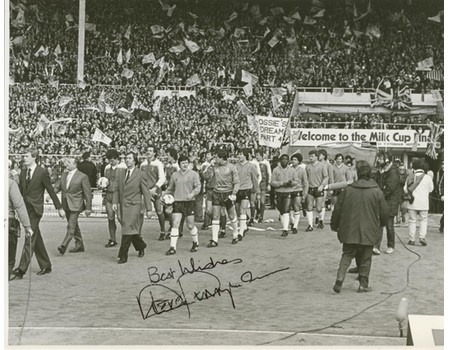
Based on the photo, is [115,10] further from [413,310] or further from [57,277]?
[413,310]

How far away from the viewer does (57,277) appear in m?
8.05

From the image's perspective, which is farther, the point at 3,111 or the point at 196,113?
the point at 196,113

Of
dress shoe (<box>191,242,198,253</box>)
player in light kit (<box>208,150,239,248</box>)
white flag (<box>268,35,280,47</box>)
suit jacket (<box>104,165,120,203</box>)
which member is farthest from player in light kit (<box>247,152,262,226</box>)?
dress shoe (<box>191,242,198,253</box>)

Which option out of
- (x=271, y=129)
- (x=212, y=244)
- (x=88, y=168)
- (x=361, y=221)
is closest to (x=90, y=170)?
(x=88, y=168)

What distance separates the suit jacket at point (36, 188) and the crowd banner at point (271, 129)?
9.76ft

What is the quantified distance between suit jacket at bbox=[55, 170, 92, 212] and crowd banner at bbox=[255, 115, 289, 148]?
2422 mm

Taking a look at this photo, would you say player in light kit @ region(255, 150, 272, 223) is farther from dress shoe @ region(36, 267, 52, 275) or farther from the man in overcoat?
dress shoe @ region(36, 267, 52, 275)

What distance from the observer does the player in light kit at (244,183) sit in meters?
11.4

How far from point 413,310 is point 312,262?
7.69ft

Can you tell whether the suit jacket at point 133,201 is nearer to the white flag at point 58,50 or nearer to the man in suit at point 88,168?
the man in suit at point 88,168

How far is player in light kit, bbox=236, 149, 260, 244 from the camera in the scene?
449 inches

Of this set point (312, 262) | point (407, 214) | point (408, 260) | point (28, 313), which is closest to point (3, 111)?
point (28, 313)

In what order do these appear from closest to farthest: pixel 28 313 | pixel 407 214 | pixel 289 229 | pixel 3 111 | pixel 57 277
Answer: pixel 3 111 → pixel 28 313 → pixel 57 277 → pixel 407 214 → pixel 289 229

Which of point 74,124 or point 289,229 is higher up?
point 74,124
